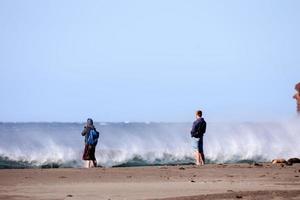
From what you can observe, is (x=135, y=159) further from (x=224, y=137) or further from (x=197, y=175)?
(x=197, y=175)

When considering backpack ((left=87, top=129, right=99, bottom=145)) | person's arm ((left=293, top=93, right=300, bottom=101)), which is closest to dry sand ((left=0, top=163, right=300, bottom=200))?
backpack ((left=87, top=129, right=99, bottom=145))

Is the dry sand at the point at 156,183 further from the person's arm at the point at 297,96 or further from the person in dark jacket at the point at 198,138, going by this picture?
the person's arm at the point at 297,96

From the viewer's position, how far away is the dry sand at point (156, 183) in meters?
11.2

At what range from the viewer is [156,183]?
13.6m

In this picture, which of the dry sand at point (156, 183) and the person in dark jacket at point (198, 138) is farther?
the person in dark jacket at point (198, 138)

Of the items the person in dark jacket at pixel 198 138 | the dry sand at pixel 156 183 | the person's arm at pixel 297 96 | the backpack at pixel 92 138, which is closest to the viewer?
the dry sand at pixel 156 183

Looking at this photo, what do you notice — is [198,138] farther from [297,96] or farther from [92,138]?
[297,96]

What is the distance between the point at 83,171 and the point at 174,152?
13342 millimetres

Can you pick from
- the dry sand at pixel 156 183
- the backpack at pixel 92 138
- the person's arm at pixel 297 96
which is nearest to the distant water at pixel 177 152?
the backpack at pixel 92 138

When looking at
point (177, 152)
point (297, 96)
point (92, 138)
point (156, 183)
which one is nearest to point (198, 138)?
point (92, 138)

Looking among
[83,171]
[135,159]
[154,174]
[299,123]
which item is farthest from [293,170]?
[299,123]

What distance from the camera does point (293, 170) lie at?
1681cm

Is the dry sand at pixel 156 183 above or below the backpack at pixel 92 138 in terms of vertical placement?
below

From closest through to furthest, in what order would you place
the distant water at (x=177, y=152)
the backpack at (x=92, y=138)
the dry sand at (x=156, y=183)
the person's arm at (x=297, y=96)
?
the dry sand at (x=156, y=183), the backpack at (x=92, y=138), the distant water at (x=177, y=152), the person's arm at (x=297, y=96)
